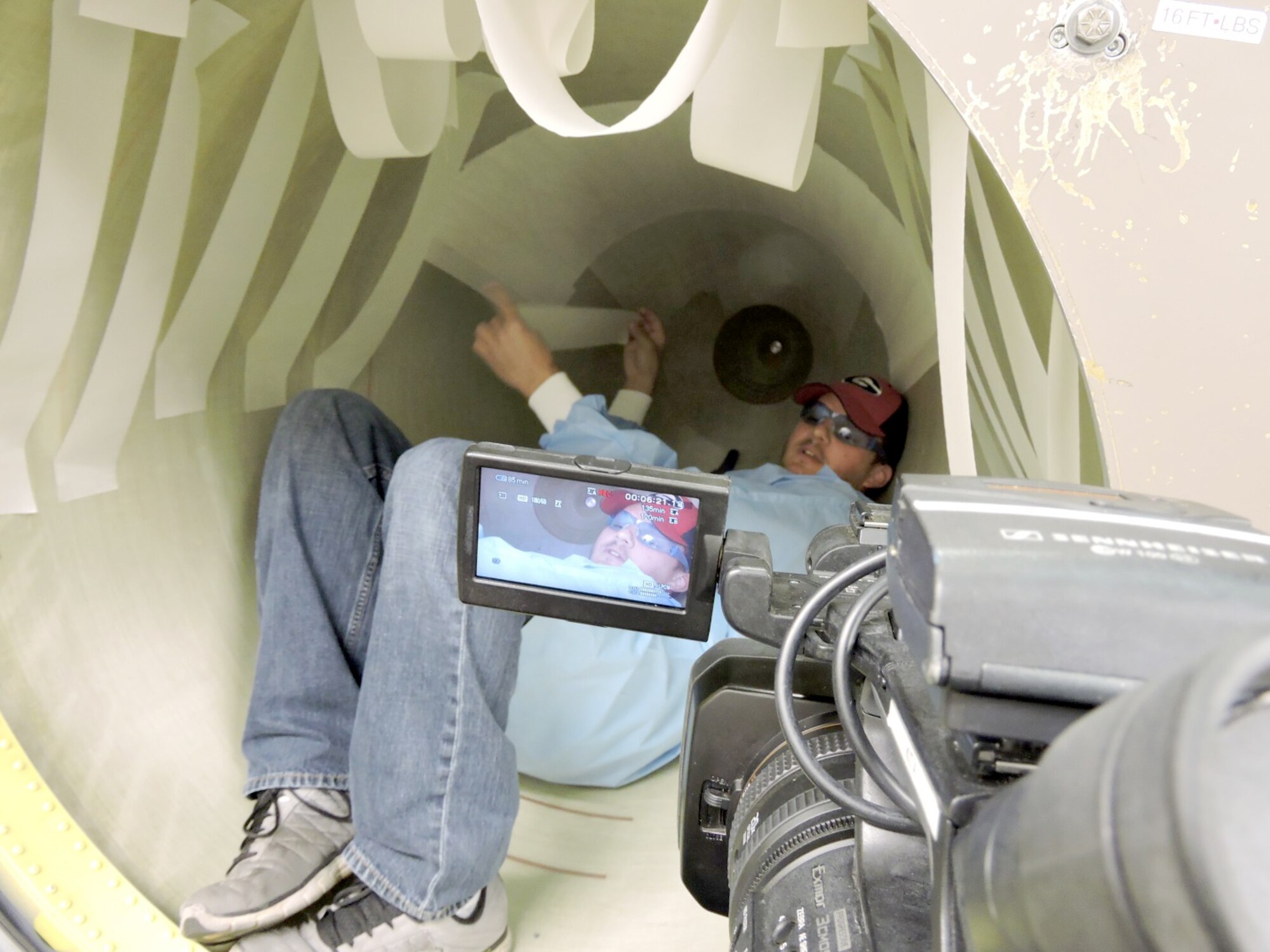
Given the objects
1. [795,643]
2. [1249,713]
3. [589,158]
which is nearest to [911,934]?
[795,643]

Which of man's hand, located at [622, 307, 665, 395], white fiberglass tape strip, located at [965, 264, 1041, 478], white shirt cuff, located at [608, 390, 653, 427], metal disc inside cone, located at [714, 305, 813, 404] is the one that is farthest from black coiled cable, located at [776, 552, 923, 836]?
metal disc inside cone, located at [714, 305, 813, 404]

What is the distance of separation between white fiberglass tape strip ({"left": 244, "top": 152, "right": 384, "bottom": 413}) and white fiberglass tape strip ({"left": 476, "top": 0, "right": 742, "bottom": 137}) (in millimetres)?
670

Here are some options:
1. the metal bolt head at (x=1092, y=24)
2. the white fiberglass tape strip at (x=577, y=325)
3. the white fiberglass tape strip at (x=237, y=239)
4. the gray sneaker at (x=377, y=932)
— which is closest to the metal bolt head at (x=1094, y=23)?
the metal bolt head at (x=1092, y=24)

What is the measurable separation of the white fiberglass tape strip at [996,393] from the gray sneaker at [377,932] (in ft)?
2.35

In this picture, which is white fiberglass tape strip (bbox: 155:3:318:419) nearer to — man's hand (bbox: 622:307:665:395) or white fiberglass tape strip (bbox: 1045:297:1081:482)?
white fiberglass tape strip (bbox: 1045:297:1081:482)

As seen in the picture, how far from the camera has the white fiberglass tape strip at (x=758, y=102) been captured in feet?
2.02

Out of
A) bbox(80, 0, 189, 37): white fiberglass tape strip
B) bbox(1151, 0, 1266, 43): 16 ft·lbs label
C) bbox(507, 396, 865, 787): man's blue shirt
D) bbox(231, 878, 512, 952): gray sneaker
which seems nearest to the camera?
bbox(1151, 0, 1266, 43): 16 ft·lbs label

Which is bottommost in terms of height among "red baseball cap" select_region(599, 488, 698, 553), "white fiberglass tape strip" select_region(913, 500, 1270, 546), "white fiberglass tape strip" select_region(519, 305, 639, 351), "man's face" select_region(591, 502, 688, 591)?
"man's face" select_region(591, 502, 688, 591)

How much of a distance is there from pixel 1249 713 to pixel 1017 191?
1.15 feet

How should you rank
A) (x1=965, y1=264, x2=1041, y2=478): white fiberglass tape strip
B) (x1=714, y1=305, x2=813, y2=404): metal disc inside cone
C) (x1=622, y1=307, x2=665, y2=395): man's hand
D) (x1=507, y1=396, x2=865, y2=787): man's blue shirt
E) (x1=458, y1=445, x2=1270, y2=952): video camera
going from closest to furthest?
(x1=458, y1=445, x2=1270, y2=952): video camera
(x1=965, y1=264, x2=1041, y2=478): white fiberglass tape strip
(x1=507, y1=396, x2=865, y2=787): man's blue shirt
(x1=622, y1=307, x2=665, y2=395): man's hand
(x1=714, y1=305, x2=813, y2=404): metal disc inside cone

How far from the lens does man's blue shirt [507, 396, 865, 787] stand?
3.73 ft

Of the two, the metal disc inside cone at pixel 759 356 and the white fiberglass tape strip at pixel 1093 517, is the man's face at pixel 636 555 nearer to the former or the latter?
the white fiberglass tape strip at pixel 1093 517

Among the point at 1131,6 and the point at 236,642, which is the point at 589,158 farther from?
the point at 1131,6

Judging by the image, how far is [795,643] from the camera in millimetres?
399
